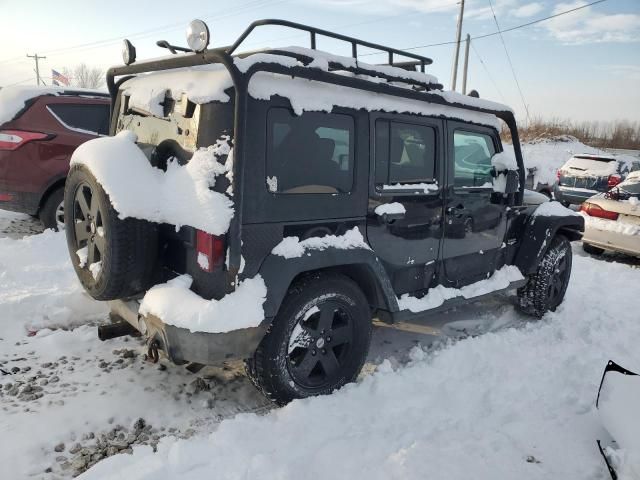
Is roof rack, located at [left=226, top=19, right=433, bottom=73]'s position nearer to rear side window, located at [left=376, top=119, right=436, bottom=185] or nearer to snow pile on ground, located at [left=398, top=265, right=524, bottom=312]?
rear side window, located at [left=376, top=119, right=436, bottom=185]

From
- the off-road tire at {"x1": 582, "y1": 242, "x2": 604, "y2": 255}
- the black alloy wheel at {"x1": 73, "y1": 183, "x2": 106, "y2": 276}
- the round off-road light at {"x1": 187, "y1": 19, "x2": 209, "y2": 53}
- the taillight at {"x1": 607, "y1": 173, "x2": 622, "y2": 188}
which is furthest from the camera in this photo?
the taillight at {"x1": 607, "y1": 173, "x2": 622, "y2": 188}

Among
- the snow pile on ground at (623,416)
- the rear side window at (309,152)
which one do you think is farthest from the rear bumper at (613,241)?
the rear side window at (309,152)

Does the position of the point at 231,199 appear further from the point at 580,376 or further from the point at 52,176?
the point at 52,176

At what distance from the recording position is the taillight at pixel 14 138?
5934 mm

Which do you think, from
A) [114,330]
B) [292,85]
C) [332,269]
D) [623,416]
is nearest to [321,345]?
[332,269]

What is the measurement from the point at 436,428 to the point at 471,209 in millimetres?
1907

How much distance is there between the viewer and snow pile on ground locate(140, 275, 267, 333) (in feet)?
8.18

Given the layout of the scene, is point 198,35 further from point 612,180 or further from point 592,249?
point 612,180

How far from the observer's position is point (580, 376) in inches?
140

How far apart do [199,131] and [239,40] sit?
53cm

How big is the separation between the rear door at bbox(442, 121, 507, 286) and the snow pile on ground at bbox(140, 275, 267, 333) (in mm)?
1815

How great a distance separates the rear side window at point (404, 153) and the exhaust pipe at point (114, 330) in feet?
6.25

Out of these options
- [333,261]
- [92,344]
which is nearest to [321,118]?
[333,261]

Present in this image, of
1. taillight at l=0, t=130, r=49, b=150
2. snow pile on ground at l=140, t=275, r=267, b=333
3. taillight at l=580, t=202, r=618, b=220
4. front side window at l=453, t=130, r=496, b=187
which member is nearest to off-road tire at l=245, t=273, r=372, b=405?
snow pile on ground at l=140, t=275, r=267, b=333
